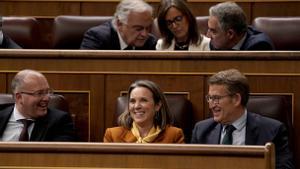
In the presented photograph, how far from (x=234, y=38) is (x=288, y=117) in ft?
0.99

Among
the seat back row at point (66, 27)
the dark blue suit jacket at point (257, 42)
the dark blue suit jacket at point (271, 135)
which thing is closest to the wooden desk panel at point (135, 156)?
the dark blue suit jacket at point (271, 135)

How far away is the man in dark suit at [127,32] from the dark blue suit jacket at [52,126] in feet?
1.12

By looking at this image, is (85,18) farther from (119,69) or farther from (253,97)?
(253,97)

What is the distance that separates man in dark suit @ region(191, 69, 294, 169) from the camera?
184 cm

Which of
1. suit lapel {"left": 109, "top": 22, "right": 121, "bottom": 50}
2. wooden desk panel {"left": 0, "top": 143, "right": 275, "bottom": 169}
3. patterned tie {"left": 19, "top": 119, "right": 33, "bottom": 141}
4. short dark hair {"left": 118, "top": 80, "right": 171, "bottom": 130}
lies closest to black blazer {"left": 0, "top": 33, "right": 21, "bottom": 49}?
suit lapel {"left": 109, "top": 22, "right": 121, "bottom": 50}

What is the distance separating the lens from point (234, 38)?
7.09ft

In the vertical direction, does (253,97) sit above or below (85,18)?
below

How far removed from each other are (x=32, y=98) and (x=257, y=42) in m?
0.53

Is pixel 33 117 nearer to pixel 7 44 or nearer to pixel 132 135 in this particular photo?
pixel 132 135

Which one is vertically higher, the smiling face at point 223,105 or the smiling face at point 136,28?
the smiling face at point 136,28

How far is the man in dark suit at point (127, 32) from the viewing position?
2240 millimetres

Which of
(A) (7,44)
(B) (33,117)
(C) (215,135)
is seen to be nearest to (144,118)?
(C) (215,135)

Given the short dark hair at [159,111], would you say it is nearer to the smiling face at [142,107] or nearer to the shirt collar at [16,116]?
the smiling face at [142,107]

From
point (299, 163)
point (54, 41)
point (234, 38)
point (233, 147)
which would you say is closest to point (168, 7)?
point (234, 38)
